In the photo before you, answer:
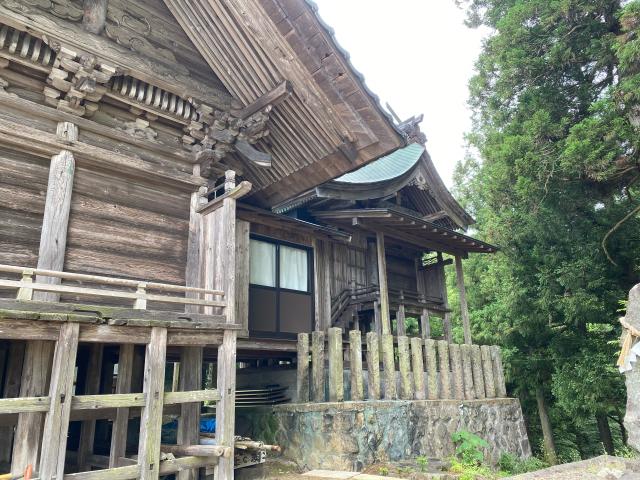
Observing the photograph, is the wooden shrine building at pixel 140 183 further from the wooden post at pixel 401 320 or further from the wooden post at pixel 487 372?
the wooden post at pixel 487 372

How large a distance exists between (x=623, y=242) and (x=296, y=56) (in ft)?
34.4

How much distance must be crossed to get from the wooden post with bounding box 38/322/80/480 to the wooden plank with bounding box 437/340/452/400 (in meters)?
6.28

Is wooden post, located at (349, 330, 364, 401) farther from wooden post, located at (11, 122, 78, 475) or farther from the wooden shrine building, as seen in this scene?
wooden post, located at (11, 122, 78, 475)

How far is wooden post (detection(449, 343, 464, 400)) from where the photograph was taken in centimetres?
870

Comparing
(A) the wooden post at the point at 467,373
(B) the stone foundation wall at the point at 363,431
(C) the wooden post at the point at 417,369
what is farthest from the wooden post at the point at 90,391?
(A) the wooden post at the point at 467,373

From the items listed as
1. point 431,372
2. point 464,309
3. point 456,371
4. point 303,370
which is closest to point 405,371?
point 431,372

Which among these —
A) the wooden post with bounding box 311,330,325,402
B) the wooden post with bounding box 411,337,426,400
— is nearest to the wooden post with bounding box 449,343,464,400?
the wooden post with bounding box 411,337,426,400

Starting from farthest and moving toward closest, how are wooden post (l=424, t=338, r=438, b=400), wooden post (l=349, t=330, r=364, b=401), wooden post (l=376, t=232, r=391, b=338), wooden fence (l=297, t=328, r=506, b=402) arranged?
1. wooden post (l=376, t=232, r=391, b=338)
2. wooden post (l=424, t=338, r=438, b=400)
3. wooden fence (l=297, t=328, r=506, b=402)
4. wooden post (l=349, t=330, r=364, b=401)

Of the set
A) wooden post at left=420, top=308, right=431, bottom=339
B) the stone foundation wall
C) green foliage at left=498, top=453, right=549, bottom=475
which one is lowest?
green foliage at left=498, top=453, right=549, bottom=475

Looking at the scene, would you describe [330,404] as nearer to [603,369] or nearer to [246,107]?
[246,107]

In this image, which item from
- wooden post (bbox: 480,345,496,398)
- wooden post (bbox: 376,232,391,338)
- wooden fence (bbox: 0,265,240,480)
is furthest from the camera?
wooden post (bbox: 376,232,391,338)

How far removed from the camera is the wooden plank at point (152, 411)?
175 inches

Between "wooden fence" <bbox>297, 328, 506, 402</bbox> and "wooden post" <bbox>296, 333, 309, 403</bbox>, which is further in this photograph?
"wooden post" <bbox>296, 333, 309, 403</bbox>

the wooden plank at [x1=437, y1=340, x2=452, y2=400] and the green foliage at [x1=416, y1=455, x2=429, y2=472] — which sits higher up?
the wooden plank at [x1=437, y1=340, x2=452, y2=400]
